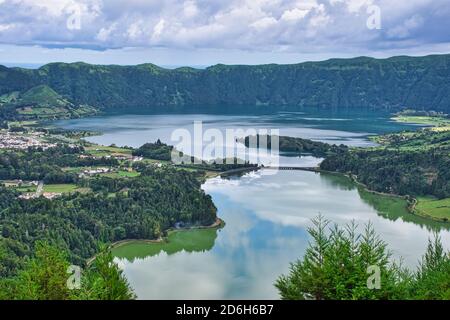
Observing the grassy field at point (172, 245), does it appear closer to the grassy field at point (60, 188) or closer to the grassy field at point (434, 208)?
the grassy field at point (60, 188)

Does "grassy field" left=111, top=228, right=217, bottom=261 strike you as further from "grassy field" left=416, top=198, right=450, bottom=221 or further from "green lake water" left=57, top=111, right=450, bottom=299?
"grassy field" left=416, top=198, right=450, bottom=221

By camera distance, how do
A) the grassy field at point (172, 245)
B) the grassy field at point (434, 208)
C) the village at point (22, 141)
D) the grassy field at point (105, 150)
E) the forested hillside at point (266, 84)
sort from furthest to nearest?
the forested hillside at point (266, 84), the village at point (22, 141), the grassy field at point (105, 150), the grassy field at point (434, 208), the grassy field at point (172, 245)

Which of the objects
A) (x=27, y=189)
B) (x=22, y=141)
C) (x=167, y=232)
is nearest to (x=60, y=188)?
(x=27, y=189)

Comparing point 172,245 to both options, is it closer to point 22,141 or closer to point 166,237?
point 166,237

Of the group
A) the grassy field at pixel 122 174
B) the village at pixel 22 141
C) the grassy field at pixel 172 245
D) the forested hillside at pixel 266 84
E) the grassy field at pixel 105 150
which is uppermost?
the forested hillside at pixel 266 84

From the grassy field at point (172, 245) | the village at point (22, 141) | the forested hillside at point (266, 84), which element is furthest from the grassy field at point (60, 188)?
the forested hillside at point (266, 84)

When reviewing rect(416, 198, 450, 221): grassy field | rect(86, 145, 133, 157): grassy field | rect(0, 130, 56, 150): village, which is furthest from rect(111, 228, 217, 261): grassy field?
rect(0, 130, 56, 150): village

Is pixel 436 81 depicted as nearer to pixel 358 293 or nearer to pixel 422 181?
pixel 422 181
